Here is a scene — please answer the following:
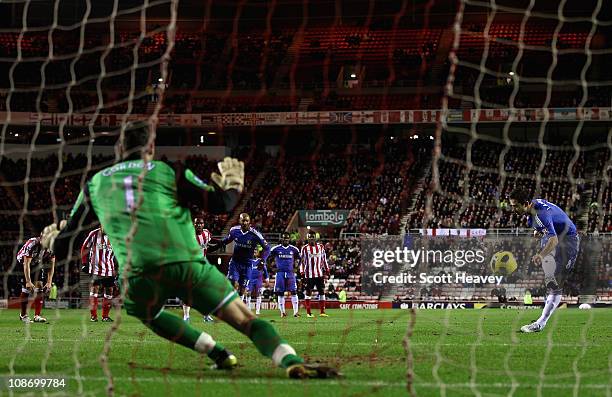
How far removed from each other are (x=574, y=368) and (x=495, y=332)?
525 cm

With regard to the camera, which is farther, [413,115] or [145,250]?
[413,115]

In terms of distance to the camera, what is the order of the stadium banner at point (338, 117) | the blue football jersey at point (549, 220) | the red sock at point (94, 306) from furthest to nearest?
the stadium banner at point (338, 117), the red sock at point (94, 306), the blue football jersey at point (549, 220)

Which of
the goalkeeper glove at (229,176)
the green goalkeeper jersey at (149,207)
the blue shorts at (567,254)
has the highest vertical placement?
the goalkeeper glove at (229,176)

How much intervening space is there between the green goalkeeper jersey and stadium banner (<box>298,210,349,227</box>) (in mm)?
26428

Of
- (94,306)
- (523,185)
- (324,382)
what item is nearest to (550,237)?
(324,382)

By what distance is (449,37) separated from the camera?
40094mm

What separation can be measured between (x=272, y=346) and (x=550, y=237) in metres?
7.24

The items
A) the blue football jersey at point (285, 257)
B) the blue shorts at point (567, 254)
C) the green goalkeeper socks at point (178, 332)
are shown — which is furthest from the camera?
the blue football jersey at point (285, 257)

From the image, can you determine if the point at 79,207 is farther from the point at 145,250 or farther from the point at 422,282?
the point at 422,282

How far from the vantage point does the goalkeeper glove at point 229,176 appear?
6.41 m

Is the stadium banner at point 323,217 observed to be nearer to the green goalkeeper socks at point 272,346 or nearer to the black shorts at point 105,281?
the black shorts at point 105,281

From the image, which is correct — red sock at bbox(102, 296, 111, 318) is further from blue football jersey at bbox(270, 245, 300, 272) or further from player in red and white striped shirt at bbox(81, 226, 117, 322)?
blue football jersey at bbox(270, 245, 300, 272)

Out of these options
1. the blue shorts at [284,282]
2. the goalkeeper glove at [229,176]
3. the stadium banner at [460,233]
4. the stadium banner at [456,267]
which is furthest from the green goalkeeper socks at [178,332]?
the stadium banner at [460,233]

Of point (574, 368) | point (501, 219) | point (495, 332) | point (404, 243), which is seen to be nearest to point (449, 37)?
point (501, 219)
